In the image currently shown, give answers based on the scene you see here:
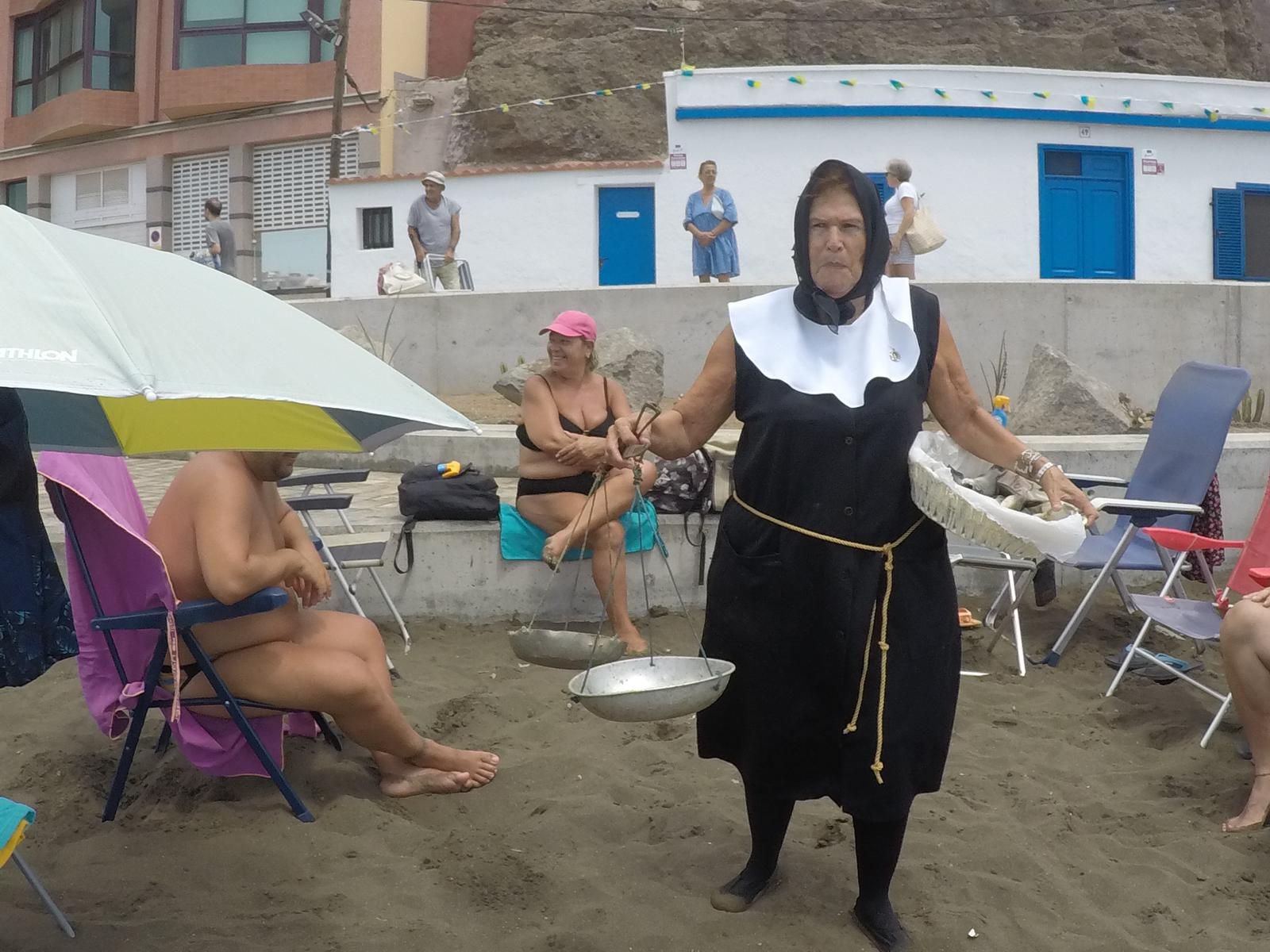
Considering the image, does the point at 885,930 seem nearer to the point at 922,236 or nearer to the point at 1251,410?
the point at 1251,410

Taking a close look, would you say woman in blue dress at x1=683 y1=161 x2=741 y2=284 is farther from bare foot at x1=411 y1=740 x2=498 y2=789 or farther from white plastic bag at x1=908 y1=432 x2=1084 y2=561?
white plastic bag at x1=908 y1=432 x2=1084 y2=561

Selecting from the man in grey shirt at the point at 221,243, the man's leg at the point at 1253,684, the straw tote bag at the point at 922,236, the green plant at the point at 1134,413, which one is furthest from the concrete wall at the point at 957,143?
the man's leg at the point at 1253,684

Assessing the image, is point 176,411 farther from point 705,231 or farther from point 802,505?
point 705,231

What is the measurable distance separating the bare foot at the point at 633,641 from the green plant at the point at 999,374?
7099 millimetres

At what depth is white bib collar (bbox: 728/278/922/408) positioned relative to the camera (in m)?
2.89

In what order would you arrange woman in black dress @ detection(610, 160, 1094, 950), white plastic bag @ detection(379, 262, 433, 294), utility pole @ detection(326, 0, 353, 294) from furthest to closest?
1. utility pole @ detection(326, 0, 353, 294)
2. white plastic bag @ detection(379, 262, 433, 294)
3. woman in black dress @ detection(610, 160, 1094, 950)

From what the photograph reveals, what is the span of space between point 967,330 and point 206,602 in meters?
9.45

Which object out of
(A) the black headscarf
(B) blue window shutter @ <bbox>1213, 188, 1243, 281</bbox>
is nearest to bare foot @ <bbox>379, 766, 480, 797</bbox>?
(A) the black headscarf

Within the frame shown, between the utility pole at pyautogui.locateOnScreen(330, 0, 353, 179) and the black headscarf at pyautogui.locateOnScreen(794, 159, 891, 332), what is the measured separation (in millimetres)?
19331

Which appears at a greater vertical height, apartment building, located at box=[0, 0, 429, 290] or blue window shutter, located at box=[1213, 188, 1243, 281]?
apartment building, located at box=[0, 0, 429, 290]

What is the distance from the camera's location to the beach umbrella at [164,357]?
2.04 metres

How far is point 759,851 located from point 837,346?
133 centimetres

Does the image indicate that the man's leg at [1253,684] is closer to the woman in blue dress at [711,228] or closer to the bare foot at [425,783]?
the bare foot at [425,783]

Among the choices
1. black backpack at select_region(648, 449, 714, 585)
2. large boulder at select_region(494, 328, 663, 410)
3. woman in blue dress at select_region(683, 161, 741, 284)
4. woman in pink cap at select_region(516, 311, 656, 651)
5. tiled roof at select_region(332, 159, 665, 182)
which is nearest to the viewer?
woman in pink cap at select_region(516, 311, 656, 651)
